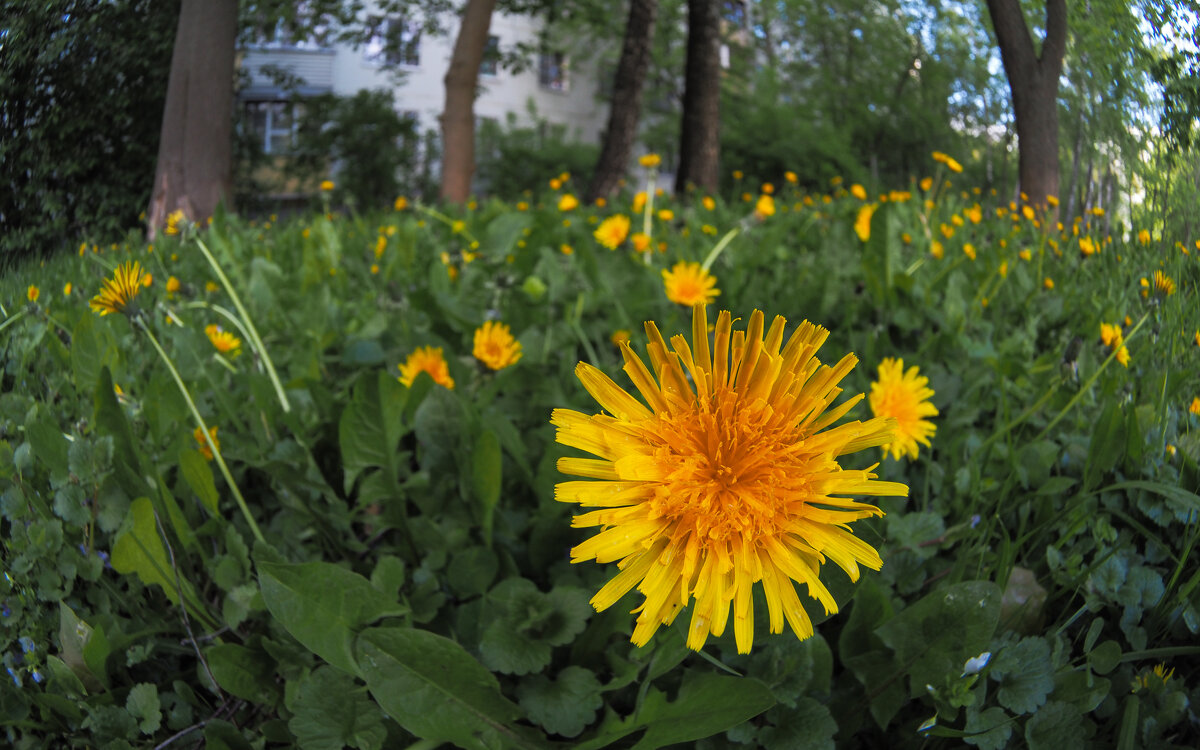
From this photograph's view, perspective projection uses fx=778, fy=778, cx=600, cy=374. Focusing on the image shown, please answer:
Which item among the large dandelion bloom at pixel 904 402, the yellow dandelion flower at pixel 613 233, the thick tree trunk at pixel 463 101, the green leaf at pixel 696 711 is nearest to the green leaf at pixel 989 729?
the green leaf at pixel 696 711

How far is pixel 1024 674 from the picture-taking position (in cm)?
99

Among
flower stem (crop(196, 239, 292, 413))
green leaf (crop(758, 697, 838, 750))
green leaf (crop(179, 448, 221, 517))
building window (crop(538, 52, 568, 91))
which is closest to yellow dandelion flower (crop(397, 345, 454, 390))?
flower stem (crop(196, 239, 292, 413))

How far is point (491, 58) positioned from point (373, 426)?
2823mm

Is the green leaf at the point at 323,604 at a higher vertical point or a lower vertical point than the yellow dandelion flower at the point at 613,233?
lower

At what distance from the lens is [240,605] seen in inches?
45.8

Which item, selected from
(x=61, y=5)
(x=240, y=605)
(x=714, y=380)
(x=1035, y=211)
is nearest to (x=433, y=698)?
(x=240, y=605)

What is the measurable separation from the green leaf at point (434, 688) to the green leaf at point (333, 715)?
0.09 m

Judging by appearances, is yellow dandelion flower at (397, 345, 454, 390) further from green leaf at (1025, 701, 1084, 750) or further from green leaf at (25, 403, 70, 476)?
green leaf at (1025, 701, 1084, 750)

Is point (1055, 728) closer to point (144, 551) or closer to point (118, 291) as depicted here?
point (144, 551)

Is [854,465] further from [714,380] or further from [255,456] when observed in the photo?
[255,456]

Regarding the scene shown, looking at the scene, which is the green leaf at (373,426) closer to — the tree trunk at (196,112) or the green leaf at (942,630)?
the tree trunk at (196,112)

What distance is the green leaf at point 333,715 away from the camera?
3.25ft

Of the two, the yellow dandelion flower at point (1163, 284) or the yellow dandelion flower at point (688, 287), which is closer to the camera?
the yellow dandelion flower at point (1163, 284)

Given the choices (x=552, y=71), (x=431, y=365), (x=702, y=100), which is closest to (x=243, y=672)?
(x=431, y=365)
